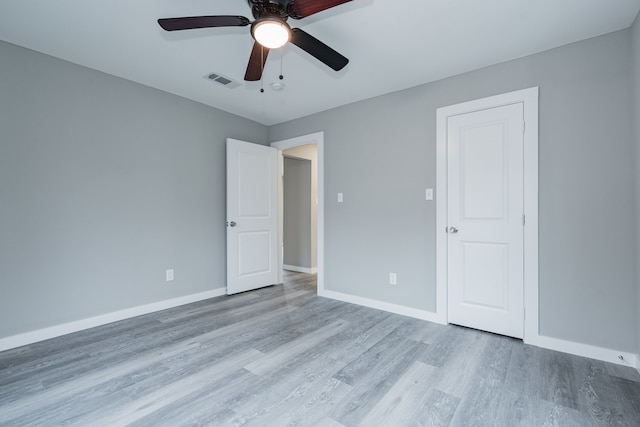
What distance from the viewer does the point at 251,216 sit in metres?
4.08

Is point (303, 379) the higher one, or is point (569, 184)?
point (569, 184)

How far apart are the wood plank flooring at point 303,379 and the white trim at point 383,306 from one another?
15 cm

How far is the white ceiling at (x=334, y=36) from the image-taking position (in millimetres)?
1958

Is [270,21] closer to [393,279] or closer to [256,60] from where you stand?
[256,60]

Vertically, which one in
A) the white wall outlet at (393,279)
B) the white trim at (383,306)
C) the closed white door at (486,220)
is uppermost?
the closed white door at (486,220)

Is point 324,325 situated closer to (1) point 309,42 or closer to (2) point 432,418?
(2) point 432,418

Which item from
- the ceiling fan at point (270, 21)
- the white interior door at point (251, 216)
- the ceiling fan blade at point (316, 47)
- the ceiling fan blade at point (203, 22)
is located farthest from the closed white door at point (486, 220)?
the white interior door at point (251, 216)

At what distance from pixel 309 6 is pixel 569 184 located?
226 cm

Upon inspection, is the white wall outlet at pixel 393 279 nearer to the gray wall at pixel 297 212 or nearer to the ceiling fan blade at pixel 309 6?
the gray wall at pixel 297 212

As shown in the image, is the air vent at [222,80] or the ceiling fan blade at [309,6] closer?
the ceiling fan blade at [309,6]

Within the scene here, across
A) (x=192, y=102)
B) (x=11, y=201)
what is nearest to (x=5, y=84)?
(x=11, y=201)

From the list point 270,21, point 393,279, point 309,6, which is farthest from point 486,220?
point 270,21

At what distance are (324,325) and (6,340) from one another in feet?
8.27

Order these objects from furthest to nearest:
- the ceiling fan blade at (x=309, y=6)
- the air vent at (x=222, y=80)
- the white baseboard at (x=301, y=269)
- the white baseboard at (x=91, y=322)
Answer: the white baseboard at (x=301, y=269) → the air vent at (x=222, y=80) → the white baseboard at (x=91, y=322) → the ceiling fan blade at (x=309, y=6)
